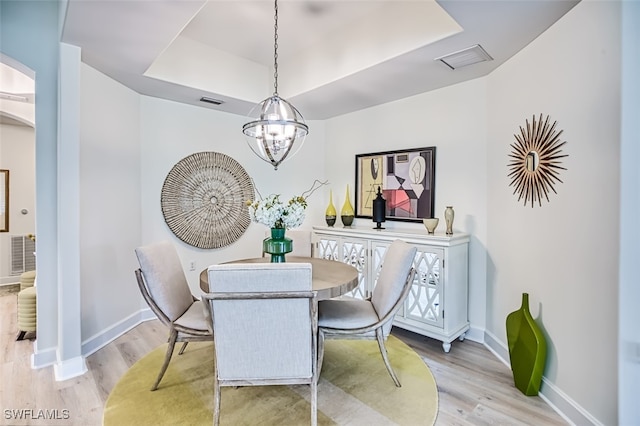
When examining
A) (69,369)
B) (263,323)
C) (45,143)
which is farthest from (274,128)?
(69,369)

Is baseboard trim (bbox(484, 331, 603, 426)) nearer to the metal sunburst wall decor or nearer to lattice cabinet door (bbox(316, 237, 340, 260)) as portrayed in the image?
the metal sunburst wall decor

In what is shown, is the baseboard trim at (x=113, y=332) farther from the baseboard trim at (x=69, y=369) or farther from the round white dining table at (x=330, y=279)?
the round white dining table at (x=330, y=279)

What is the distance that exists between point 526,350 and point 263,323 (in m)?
1.80

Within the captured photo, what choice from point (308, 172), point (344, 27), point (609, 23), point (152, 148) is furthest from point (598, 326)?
point (152, 148)

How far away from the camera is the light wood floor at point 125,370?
1.90 metres

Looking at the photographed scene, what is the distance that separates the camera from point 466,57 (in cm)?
251

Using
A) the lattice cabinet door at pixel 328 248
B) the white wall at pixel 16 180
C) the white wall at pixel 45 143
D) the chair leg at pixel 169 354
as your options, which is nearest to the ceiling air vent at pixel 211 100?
the white wall at pixel 45 143

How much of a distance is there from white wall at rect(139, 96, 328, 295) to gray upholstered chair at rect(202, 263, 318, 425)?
2.18m

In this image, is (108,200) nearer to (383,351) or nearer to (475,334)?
(383,351)

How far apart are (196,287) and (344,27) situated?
330cm

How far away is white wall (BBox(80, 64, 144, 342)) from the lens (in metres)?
2.70

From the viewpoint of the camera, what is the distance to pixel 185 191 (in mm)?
3635

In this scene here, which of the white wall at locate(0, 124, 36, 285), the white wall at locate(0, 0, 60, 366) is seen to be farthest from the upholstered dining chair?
the white wall at locate(0, 124, 36, 285)

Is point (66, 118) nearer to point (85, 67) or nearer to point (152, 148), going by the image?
point (85, 67)
